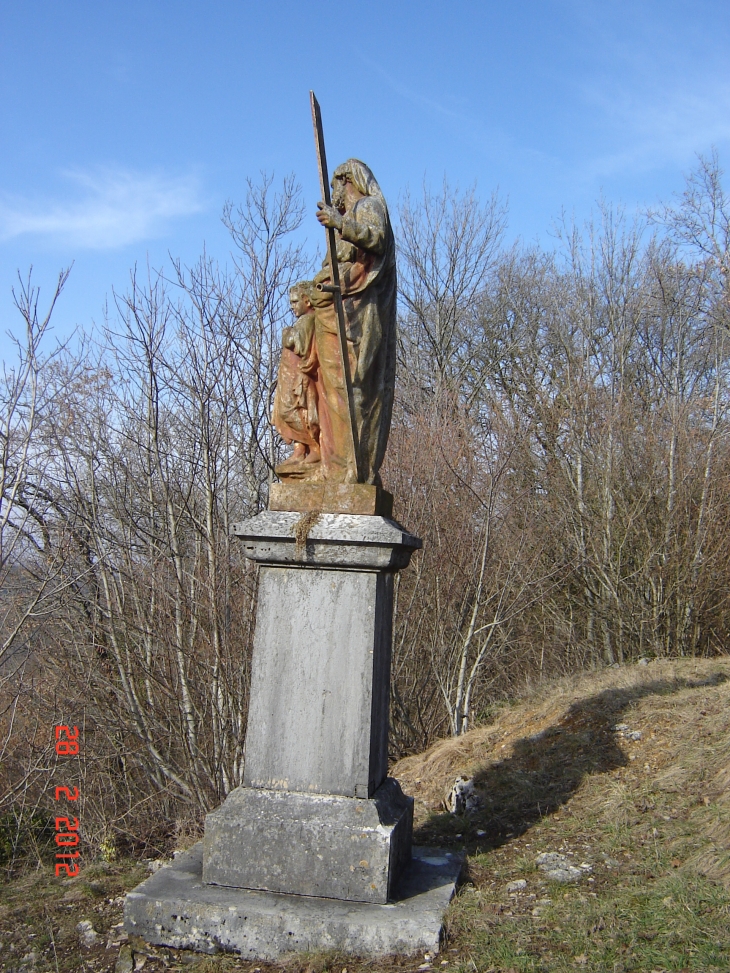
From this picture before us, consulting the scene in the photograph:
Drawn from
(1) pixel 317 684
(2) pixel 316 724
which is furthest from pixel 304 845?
(1) pixel 317 684

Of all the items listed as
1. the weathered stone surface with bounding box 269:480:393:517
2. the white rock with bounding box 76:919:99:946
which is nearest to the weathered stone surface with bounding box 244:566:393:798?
the weathered stone surface with bounding box 269:480:393:517

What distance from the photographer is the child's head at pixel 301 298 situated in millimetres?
4129

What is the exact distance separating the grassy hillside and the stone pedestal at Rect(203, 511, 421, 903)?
0.39m

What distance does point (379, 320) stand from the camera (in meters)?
3.92

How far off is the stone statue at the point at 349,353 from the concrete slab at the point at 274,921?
1.91m

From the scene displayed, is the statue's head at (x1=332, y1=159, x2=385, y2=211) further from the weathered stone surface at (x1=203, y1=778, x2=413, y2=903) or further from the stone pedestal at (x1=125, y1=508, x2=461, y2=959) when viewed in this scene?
the weathered stone surface at (x1=203, y1=778, x2=413, y2=903)

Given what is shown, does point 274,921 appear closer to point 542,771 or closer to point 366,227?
point 542,771

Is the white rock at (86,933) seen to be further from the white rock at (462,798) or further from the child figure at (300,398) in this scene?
the white rock at (462,798)

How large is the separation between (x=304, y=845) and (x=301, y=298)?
2.69 meters

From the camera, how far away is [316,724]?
11.9 ft

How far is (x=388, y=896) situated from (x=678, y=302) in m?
16.1

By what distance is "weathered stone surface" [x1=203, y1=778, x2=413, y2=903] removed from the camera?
343cm

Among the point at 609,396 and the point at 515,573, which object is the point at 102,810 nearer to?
the point at 515,573
